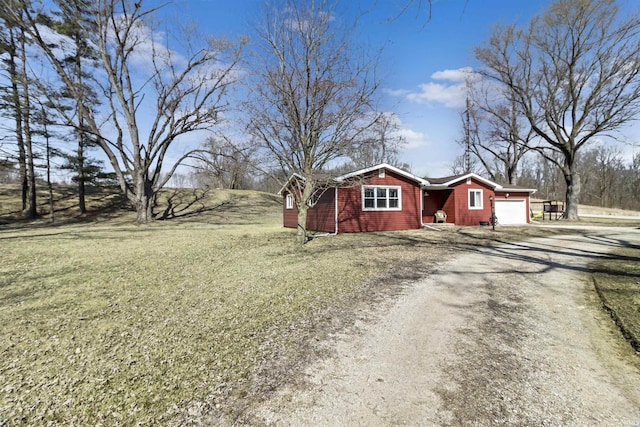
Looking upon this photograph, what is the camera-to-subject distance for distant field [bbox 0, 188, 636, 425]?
274 cm

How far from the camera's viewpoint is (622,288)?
5438mm

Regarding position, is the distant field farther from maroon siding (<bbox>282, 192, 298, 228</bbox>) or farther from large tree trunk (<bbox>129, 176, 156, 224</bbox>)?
large tree trunk (<bbox>129, 176, 156, 224</bbox>)

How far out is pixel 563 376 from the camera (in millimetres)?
2906

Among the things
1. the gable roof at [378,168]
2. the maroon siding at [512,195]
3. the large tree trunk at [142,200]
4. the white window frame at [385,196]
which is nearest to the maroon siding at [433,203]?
the gable roof at [378,168]

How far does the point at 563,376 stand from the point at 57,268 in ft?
33.5

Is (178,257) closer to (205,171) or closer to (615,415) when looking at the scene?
(615,415)

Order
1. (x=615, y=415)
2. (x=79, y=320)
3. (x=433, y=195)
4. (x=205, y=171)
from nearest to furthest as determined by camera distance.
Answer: (x=615, y=415)
(x=79, y=320)
(x=433, y=195)
(x=205, y=171)

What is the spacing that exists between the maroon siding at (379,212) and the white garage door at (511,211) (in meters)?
7.72

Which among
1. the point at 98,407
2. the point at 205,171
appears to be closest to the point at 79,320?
the point at 98,407

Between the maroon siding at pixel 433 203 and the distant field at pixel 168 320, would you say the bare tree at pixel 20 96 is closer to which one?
the distant field at pixel 168 320

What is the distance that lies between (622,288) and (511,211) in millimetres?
17507

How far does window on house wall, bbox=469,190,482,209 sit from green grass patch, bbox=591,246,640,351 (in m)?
10.1

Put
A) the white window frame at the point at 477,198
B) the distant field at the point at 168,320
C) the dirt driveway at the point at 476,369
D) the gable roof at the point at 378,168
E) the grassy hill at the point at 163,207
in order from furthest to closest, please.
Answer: the grassy hill at the point at 163,207, the white window frame at the point at 477,198, the gable roof at the point at 378,168, the distant field at the point at 168,320, the dirt driveway at the point at 476,369

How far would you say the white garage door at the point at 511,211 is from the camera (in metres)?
20.6
